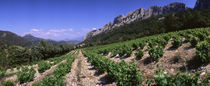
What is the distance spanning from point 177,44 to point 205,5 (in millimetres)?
255760

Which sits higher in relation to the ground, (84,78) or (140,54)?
(140,54)

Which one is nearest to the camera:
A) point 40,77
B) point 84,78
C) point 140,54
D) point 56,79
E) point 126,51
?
point 56,79

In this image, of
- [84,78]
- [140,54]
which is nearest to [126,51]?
[140,54]

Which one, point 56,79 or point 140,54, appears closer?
point 56,79

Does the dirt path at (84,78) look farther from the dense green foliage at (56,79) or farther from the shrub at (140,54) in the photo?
the shrub at (140,54)

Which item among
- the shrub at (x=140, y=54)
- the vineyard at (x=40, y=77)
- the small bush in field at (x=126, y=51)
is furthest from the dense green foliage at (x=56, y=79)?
the small bush in field at (x=126, y=51)

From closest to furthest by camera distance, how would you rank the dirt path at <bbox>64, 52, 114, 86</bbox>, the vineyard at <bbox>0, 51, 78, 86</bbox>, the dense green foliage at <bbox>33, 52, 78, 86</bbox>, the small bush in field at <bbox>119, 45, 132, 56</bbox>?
1. the dense green foliage at <bbox>33, 52, 78, 86</bbox>
2. the vineyard at <bbox>0, 51, 78, 86</bbox>
3. the dirt path at <bbox>64, 52, 114, 86</bbox>
4. the small bush in field at <bbox>119, 45, 132, 56</bbox>

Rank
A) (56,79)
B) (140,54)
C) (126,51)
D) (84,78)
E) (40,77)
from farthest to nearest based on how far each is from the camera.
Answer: (126,51)
(40,77)
(140,54)
(84,78)
(56,79)

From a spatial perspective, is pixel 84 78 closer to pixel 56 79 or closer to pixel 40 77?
pixel 56 79

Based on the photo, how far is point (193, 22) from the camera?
165ft

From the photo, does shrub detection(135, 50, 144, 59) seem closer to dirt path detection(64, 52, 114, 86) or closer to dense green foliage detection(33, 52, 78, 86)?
dirt path detection(64, 52, 114, 86)

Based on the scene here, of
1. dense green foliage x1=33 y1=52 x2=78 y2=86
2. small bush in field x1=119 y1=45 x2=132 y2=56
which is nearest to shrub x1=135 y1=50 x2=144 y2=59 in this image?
small bush in field x1=119 y1=45 x2=132 y2=56

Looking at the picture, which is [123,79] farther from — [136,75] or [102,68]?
[102,68]

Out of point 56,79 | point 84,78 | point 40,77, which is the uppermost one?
point 56,79
